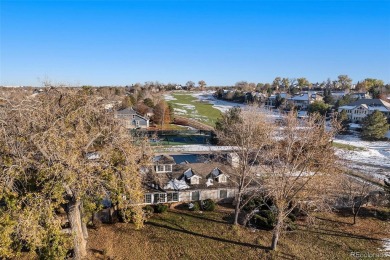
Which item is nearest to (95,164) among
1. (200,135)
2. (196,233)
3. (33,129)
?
(33,129)

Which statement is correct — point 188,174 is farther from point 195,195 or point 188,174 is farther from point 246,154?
point 246,154

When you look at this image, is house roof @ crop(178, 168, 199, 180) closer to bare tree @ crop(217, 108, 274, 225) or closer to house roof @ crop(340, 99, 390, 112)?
bare tree @ crop(217, 108, 274, 225)

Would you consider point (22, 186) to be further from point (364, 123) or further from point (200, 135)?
point (364, 123)

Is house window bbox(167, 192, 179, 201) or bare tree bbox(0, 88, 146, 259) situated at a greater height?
bare tree bbox(0, 88, 146, 259)

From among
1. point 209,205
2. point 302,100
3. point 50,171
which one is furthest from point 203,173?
point 302,100

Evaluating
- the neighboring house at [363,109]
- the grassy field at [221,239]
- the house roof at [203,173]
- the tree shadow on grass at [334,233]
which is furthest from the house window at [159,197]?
the neighboring house at [363,109]

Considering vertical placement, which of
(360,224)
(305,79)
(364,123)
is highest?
(305,79)

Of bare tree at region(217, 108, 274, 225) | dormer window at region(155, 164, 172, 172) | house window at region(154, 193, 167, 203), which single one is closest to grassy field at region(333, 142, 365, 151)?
bare tree at region(217, 108, 274, 225)
